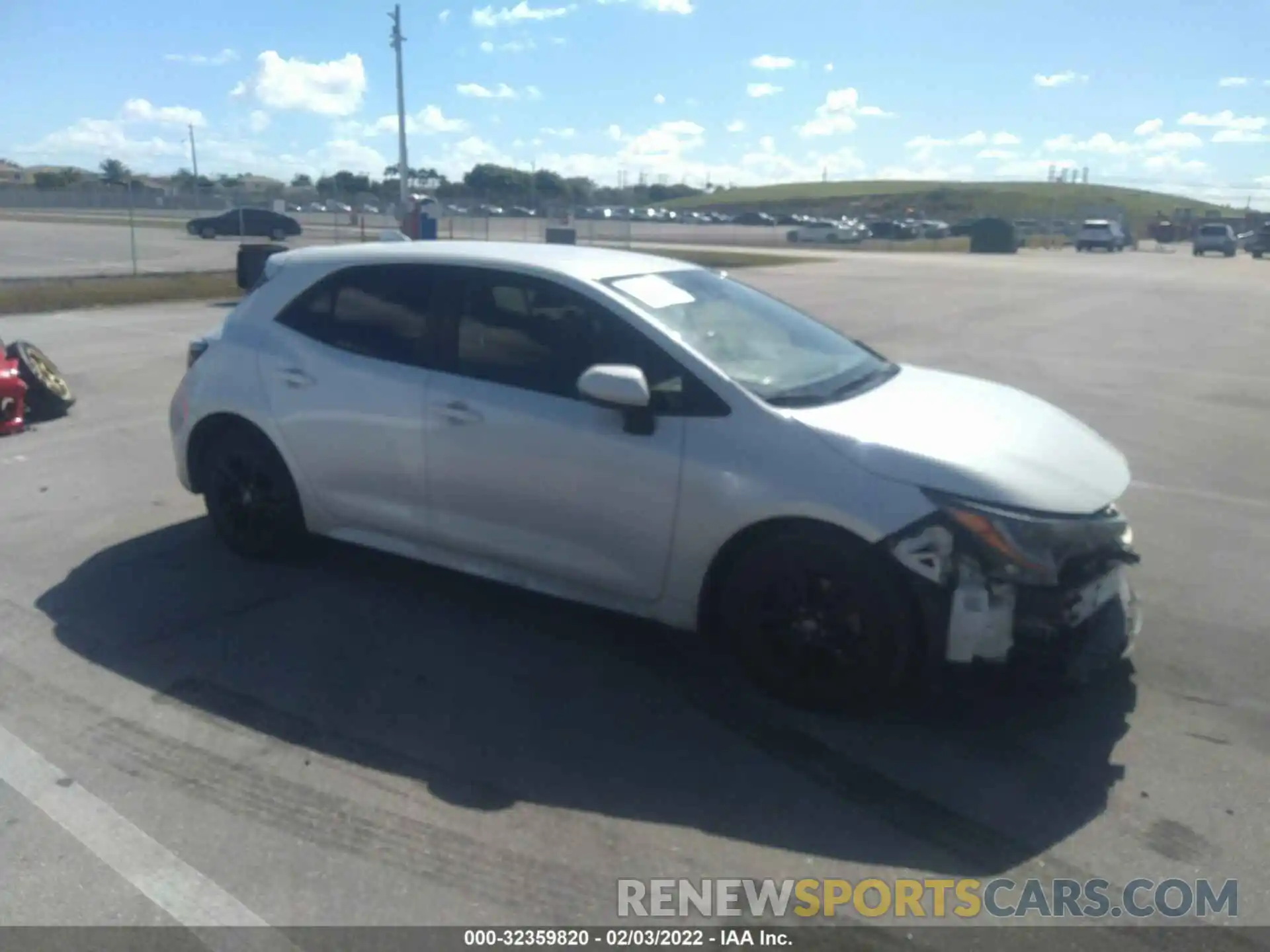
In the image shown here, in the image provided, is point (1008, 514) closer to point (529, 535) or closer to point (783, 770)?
point (783, 770)

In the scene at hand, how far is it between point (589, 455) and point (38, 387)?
6685 millimetres

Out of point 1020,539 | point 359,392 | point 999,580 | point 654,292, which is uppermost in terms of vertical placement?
point 654,292

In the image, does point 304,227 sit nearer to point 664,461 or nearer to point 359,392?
point 359,392

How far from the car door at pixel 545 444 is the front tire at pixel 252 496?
1002mm

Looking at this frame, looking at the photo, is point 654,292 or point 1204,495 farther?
point 1204,495

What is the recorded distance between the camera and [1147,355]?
15398 mm

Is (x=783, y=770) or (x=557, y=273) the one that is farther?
(x=557, y=273)

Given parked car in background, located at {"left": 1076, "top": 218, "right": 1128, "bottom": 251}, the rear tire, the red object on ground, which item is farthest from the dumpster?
parked car in background, located at {"left": 1076, "top": 218, "right": 1128, "bottom": 251}

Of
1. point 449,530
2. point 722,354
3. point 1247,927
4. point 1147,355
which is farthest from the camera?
point 1147,355

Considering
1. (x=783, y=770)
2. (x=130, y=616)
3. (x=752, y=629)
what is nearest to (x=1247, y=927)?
(x=783, y=770)

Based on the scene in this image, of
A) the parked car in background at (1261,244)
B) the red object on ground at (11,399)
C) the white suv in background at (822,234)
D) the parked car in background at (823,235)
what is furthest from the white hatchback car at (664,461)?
the parked car in background at (1261,244)

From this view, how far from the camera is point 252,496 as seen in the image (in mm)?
6055

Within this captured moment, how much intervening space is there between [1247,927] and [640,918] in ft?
5.61

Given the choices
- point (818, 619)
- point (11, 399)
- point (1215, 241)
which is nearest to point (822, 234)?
point (1215, 241)
